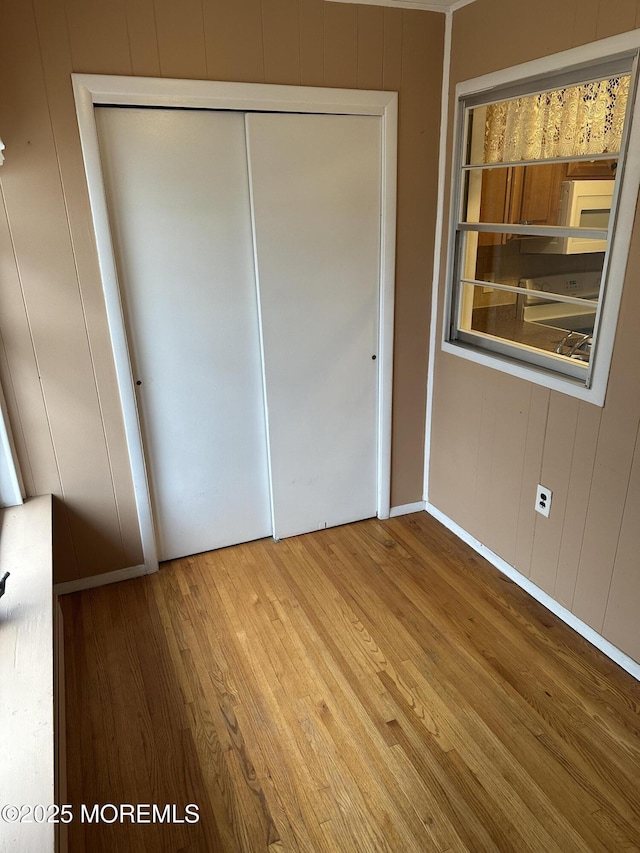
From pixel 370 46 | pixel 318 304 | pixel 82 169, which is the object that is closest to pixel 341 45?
pixel 370 46

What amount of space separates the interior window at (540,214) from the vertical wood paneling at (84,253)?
1.60 metres

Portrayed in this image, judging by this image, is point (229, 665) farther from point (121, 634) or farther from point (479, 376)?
point (479, 376)

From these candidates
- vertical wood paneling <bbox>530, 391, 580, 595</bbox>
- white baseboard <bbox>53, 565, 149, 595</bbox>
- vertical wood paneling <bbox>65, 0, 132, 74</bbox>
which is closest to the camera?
vertical wood paneling <bbox>65, 0, 132, 74</bbox>

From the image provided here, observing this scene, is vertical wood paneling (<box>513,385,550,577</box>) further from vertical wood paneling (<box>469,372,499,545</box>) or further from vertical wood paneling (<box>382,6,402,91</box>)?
vertical wood paneling (<box>382,6,402,91</box>)

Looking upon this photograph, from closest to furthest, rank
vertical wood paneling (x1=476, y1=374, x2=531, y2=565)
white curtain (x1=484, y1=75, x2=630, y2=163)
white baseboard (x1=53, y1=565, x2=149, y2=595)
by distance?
white curtain (x1=484, y1=75, x2=630, y2=163) → vertical wood paneling (x1=476, y1=374, x2=531, y2=565) → white baseboard (x1=53, y1=565, x2=149, y2=595)

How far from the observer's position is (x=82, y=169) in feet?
6.88

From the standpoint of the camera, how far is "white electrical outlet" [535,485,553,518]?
2.32 meters

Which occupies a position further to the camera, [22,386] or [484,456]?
[484,456]

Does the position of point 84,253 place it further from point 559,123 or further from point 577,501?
point 577,501

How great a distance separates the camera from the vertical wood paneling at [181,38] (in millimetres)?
2047

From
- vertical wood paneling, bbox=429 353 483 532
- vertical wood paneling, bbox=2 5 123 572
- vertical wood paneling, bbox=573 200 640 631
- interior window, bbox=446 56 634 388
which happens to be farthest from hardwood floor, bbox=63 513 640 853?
interior window, bbox=446 56 634 388

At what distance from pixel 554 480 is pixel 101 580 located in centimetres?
204

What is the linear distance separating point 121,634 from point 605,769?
179 centimetres

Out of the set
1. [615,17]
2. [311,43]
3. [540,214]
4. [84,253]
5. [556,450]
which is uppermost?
[311,43]
